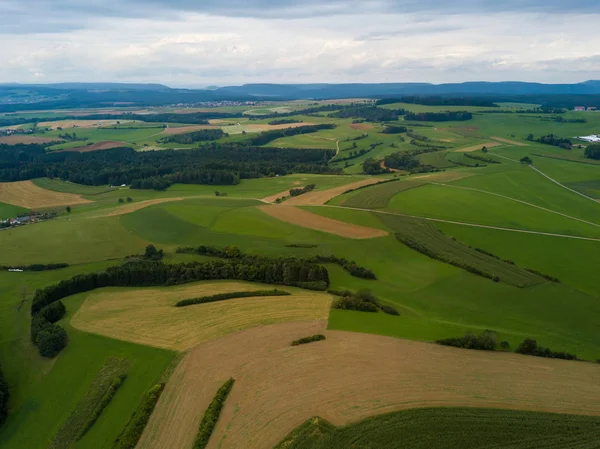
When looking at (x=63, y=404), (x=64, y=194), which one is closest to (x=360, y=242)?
(x=63, y=404)

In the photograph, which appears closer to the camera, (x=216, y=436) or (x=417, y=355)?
(x=216, y=436)

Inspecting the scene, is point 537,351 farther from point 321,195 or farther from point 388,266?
point 321,195

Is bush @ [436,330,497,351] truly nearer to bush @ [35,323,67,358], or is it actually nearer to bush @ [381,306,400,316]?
bush @ [381,306,400,316]

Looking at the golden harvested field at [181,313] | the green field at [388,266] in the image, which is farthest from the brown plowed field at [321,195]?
the golden harvested field at [181,313]

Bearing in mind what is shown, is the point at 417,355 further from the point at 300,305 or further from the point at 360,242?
the point at 360,242

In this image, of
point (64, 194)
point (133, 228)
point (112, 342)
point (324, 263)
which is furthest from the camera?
point (64, 194)
